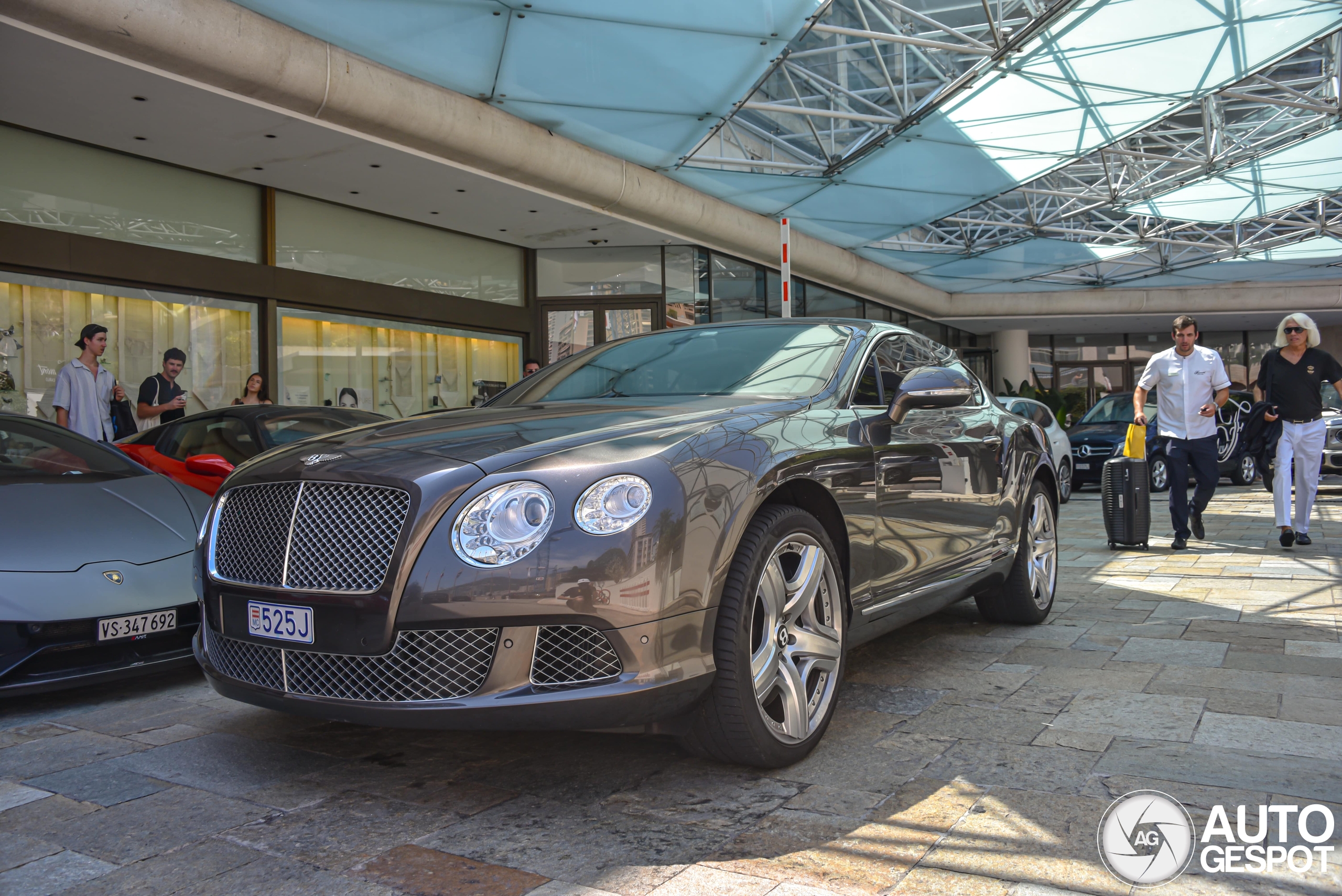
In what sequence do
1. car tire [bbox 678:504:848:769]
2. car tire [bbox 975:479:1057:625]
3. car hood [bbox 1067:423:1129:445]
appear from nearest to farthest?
1. car tire [bbox 678:504:848:769]
2. car tire [bbox 975:479:1057:625]
3. car hood [bbox 1067:423:1129:445]

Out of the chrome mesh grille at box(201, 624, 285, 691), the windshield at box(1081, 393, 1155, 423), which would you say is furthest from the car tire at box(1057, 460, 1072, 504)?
the chrome mesh grille at box(201, 624, 285, 691)

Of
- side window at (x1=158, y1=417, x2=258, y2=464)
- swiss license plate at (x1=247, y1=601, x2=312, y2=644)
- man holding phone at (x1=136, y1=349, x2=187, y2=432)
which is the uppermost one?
man holding phone at (x1=136, y1=349, x2=187, y2=432)

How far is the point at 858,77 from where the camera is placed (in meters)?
11.5

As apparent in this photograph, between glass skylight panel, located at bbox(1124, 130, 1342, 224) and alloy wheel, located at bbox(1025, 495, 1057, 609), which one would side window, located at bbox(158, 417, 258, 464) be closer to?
alloy wheel, located at bbox(1025, 495, 1057, 609)

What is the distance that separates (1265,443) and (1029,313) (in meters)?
20.4

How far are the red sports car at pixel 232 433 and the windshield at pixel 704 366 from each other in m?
2.47

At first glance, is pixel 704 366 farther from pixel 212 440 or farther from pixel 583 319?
pixel 583 319

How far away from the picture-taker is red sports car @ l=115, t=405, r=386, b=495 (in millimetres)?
6383

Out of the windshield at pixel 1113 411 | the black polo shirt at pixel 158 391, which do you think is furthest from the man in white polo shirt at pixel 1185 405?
the black polo shirt at pixel 158 391

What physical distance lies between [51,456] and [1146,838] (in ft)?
15.8

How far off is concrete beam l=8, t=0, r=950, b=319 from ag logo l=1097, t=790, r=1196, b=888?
8.24 meters

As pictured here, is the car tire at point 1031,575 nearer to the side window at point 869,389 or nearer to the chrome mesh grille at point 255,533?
the side window at point 869,389

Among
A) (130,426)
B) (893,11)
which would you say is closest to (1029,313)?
(893,11)

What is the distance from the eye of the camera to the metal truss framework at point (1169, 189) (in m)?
13.9
